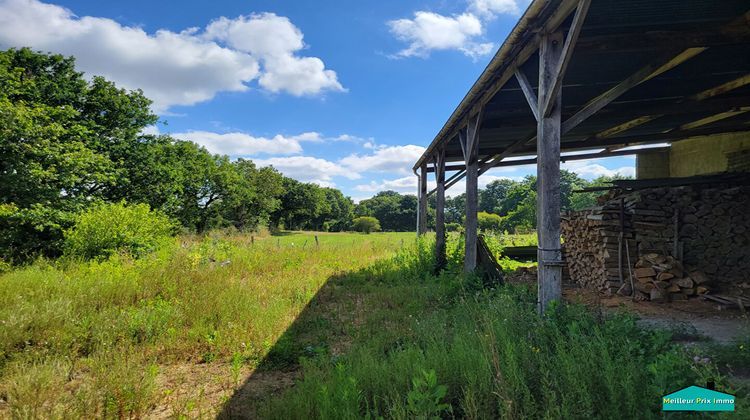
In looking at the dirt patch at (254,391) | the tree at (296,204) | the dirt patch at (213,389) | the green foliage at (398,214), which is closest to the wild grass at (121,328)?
the dirt patch at (213,389)

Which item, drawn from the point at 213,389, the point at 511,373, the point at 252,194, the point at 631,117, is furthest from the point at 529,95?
the point at 252,194

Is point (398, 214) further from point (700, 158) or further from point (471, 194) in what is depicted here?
point (471, 194)

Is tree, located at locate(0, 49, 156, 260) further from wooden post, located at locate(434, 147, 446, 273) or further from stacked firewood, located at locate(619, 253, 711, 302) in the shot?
stacked firewood, located at locate(619, 253, 711, 302)

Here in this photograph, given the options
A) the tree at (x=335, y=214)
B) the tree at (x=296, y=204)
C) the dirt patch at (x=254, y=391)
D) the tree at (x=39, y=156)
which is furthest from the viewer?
the tree at (x=335, y=214)

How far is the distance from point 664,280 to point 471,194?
134 inches

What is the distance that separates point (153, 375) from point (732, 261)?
822cm

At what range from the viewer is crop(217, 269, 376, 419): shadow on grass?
3108 mm

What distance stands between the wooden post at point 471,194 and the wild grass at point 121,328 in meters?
3.32

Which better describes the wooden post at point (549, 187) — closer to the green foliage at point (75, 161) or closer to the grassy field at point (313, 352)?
the grassy field at point (313, 352)

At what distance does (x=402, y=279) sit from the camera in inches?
313

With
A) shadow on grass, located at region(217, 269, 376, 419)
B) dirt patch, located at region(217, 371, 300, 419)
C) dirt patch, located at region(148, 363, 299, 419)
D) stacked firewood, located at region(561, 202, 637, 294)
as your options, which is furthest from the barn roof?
dirt patch, located at region(148, 363, 299, 419)

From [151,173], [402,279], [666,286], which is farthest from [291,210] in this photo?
[666,286]

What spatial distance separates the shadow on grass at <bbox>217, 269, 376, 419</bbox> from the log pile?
16.0 feet

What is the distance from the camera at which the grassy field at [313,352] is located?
216 centimetres
